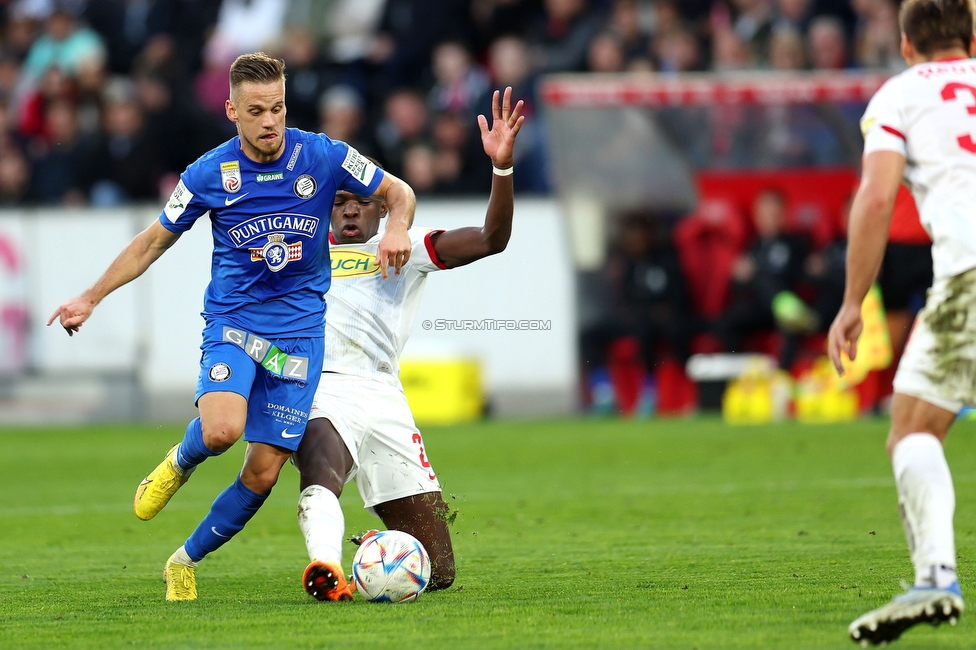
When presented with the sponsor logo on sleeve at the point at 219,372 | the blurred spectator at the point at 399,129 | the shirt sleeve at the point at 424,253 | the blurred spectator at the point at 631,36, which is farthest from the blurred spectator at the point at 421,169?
the sponsor logo on sleeve at the point at 219,372

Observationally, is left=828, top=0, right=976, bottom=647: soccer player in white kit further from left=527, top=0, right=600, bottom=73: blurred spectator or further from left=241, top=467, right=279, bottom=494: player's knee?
left=527, top=0, right=600, bottom=73: blurred spectator

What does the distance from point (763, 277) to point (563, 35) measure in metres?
4.05

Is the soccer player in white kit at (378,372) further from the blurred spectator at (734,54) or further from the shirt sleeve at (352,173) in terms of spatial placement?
the blurred spectator at (734,54)

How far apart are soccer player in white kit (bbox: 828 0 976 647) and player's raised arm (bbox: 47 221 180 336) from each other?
112 inches

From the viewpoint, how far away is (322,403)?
Result: 654cm

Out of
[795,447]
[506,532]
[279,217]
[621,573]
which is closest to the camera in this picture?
[279,217]

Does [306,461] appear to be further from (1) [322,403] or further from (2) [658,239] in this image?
(2) [658,239]

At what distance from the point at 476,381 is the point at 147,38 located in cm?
689

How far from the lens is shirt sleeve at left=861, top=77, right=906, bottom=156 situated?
15.6ft

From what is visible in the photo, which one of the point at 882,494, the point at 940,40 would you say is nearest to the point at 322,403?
the point at 940,40

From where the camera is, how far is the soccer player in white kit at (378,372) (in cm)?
626

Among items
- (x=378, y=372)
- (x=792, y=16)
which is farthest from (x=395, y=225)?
(x=792, y=16)

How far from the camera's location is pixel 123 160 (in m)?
17.4

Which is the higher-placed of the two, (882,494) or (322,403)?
(322,403)
